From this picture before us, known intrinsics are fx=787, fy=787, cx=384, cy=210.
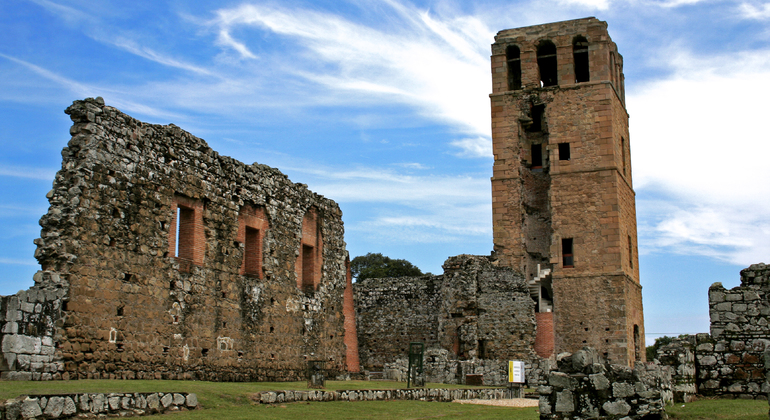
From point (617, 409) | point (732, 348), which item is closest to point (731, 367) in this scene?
point (732, 348)

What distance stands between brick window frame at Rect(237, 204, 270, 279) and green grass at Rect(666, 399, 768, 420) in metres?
10.4

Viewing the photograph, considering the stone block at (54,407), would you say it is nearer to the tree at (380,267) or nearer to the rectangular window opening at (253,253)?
the rectangular window opening at (253,253)

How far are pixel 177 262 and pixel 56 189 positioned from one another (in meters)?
3.31

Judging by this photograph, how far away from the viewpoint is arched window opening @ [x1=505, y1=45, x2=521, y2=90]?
34.2 m

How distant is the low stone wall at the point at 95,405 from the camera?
8.89m

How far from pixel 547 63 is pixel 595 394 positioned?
27.8 m

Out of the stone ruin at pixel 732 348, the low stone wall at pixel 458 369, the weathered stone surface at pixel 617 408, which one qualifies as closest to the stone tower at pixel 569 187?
the low stone wall at pixel 458 369

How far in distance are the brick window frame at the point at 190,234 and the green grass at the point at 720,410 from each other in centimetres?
988

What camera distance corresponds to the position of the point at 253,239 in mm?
19328

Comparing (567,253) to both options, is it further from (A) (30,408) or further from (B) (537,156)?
(A) (30,408)

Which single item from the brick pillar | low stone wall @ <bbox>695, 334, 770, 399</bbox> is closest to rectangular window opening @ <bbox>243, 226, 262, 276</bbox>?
the brick pillar

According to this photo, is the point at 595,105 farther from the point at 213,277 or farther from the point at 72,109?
the point at 72,109

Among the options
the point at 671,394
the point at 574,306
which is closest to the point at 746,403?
the point at 671,394

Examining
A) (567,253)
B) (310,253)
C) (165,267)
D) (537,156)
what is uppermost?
(537,156)
